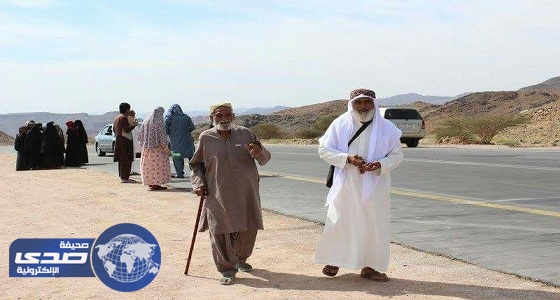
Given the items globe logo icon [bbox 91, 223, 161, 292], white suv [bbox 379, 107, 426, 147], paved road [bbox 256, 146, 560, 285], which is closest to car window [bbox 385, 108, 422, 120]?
white suv [bbox 379, 107, 426, 147]

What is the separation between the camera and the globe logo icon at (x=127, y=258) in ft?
23.1

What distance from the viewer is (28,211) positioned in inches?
487

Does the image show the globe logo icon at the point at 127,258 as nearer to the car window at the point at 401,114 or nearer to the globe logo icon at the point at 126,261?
the globe logo icon at the point at 126,261

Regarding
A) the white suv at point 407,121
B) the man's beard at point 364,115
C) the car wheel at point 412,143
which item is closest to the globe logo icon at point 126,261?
the man's beard at point 364,115

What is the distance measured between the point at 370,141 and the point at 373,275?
1.17 metres

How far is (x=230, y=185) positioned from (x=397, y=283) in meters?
1.71

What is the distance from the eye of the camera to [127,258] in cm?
715

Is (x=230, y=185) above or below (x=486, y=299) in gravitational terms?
above

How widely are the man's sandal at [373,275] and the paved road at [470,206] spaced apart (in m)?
1.15

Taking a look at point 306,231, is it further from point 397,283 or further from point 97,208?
point 97,208

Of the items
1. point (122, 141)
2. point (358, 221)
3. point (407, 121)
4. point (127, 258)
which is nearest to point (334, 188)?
point (358, 221)

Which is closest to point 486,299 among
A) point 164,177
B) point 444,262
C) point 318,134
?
point 444,262

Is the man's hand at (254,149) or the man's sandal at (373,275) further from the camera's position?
the man's hand at (254,149)

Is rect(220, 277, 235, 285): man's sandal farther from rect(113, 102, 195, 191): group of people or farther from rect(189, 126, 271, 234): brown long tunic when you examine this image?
rect(113, 102, 195, 191): group of people
